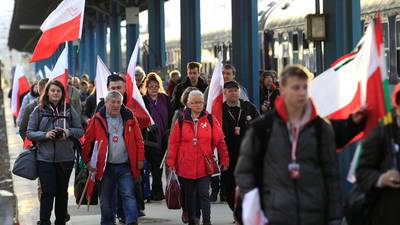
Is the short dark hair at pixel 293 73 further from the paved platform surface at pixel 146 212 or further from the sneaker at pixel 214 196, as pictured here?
the sneaker at pixel 214 196

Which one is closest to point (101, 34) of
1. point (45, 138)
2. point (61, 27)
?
point (61, 27)

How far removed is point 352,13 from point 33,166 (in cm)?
357

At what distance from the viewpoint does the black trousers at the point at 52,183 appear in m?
10.2

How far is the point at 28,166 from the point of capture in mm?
10266

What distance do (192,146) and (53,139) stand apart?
1368 millimetres

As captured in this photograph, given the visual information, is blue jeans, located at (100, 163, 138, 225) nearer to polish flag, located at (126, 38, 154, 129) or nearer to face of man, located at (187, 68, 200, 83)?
polish flag, located at (126, 38, 154, 129)

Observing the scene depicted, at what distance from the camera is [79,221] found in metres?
12.1

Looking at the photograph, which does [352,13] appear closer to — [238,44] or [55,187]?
[55,187]

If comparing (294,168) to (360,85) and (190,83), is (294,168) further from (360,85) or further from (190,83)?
(190,83)

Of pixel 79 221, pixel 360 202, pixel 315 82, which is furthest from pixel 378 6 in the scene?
pixel 360 202

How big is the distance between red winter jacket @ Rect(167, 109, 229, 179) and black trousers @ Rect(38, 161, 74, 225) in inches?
41.3

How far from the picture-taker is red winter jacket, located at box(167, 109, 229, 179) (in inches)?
402

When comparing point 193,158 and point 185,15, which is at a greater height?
point 185,15

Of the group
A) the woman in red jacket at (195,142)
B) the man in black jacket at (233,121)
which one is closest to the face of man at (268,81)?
the man in black jacket at (233,121)
